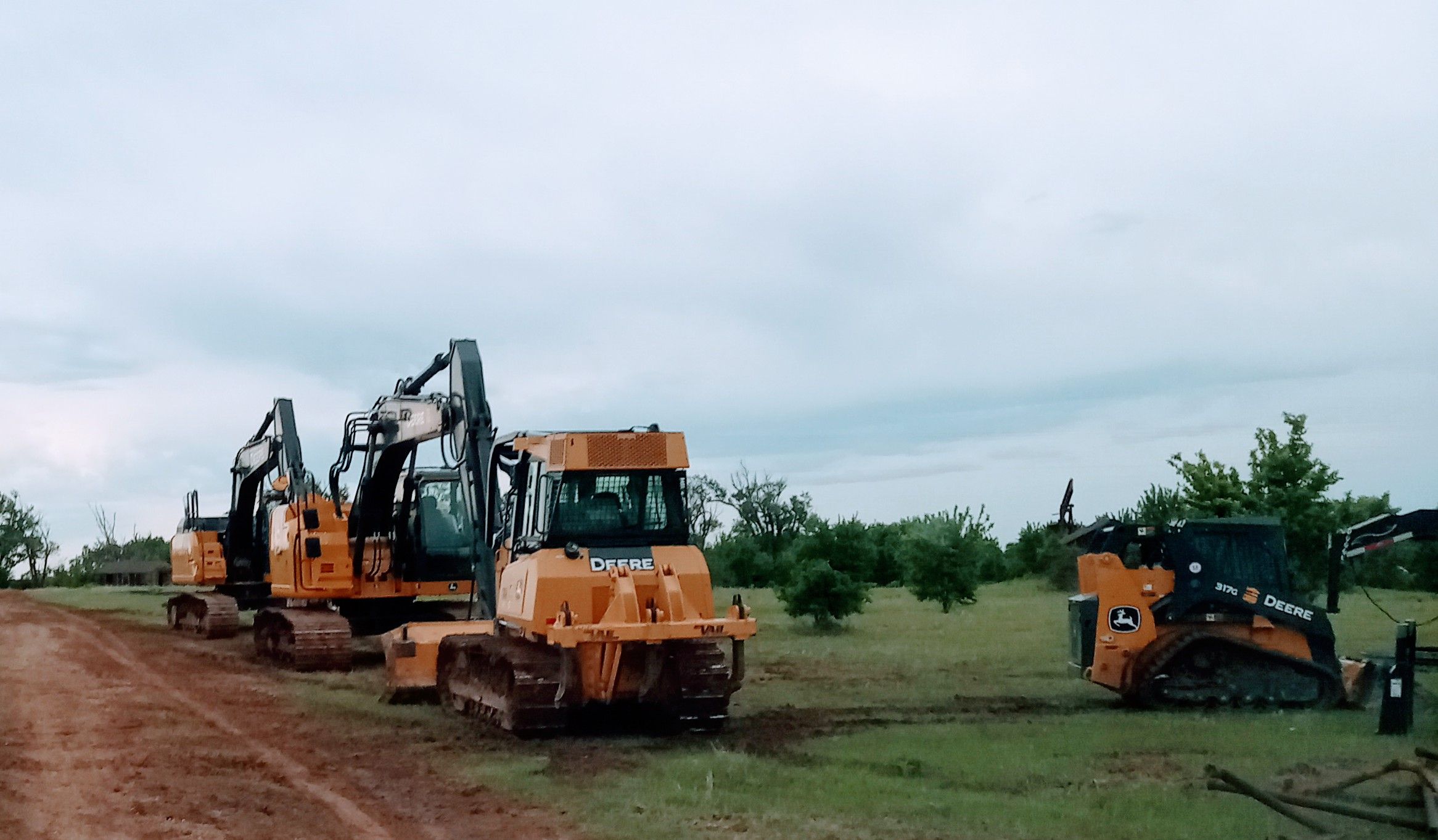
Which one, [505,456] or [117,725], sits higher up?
[505,456]

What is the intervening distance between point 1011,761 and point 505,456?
6.65 meters

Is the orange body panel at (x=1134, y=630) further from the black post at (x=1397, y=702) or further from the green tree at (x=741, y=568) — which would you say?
the green tree at (x=741, y=568)

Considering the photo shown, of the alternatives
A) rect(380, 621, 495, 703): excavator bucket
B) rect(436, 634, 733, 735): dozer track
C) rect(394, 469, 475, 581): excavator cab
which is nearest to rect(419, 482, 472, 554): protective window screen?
rect(394, 469, 475, 581): excavator cab

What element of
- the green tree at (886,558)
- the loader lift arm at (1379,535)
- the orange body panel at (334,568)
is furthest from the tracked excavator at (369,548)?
the green tree at (886,558)

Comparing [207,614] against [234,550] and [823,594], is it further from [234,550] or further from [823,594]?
[823,594]

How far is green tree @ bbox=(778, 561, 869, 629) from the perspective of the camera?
27.8m

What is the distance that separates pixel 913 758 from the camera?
12273 mm

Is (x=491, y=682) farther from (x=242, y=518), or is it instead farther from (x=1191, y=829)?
(x=242, y=518)

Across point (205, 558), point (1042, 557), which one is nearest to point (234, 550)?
point (205, 558)

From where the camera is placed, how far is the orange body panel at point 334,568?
2247 centimetres

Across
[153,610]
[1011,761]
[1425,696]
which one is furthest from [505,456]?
[153,610]

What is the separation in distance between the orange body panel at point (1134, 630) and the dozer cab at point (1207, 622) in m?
0.01

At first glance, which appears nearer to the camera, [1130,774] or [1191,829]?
[1191,829]

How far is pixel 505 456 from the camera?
15.4m
